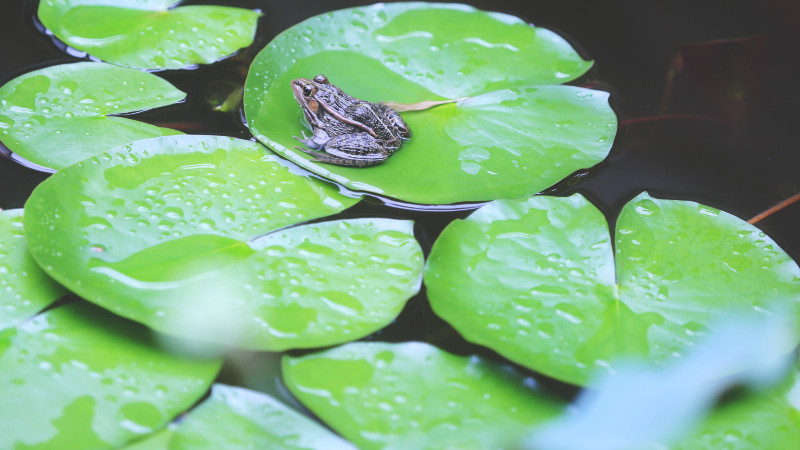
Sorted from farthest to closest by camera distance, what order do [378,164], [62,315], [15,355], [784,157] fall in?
[784,157] < [378,164] < [62,315] < [15,355]

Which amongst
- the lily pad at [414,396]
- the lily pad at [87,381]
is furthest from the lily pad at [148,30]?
the lily pad at [414,396]

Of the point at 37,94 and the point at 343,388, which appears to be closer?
the point at 343,388

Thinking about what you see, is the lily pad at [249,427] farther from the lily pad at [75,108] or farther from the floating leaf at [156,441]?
the lily pad at [75,108]

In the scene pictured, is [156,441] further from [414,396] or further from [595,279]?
[595,279]

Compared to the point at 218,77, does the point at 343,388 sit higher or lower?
lower

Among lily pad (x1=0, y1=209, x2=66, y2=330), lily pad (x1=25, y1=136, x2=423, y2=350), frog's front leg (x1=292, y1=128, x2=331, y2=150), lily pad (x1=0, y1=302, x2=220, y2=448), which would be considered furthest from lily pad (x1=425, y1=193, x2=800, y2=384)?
lily pad (x1=0, y1=209, x2=66, y2=330)

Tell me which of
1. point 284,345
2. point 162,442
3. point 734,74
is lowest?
point 162,442

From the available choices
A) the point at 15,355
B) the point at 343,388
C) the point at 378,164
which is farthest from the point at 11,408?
the point at 378,164

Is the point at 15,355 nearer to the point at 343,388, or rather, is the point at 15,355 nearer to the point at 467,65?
the point at 343,388

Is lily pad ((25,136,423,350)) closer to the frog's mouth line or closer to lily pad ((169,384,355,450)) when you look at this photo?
lily pad ((169,384,355,450))
